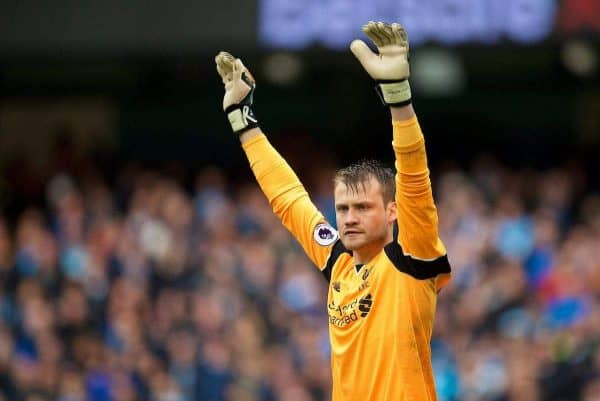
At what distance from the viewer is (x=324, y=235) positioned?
5895 millimetres

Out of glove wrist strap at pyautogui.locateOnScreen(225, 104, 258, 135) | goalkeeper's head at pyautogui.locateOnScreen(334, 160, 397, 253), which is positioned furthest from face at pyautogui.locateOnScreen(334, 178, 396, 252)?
glove wrist strap at pyautogui.locateOnScreen(225, 104, 258, 135)

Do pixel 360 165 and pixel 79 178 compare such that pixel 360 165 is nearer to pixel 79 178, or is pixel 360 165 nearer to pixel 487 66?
pixel 79 178

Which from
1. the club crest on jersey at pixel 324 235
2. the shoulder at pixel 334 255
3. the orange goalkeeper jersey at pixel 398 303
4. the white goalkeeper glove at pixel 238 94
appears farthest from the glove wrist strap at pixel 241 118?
the orange goalkeeper jersey at pixel 398 303

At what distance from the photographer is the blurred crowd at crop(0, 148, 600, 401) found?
460 inches

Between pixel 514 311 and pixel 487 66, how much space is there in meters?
7.54

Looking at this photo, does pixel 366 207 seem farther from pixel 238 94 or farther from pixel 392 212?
pixel 238 94

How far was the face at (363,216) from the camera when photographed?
17.8 ft

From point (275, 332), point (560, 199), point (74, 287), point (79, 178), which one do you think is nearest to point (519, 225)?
point (560, 199)

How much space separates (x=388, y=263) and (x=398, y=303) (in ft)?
0.57

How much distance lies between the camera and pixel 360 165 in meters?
5.59

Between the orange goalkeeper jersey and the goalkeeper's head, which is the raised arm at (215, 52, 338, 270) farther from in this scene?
the goalkeeper's head

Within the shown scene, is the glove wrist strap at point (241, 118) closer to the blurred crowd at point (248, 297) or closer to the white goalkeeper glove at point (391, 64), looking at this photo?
the white goalkeeper glove at point (391, 64)

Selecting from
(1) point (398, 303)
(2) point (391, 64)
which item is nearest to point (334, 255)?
(1) point (398, 303)

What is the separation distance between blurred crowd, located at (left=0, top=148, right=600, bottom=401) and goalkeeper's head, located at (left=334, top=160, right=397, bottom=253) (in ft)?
18.0
